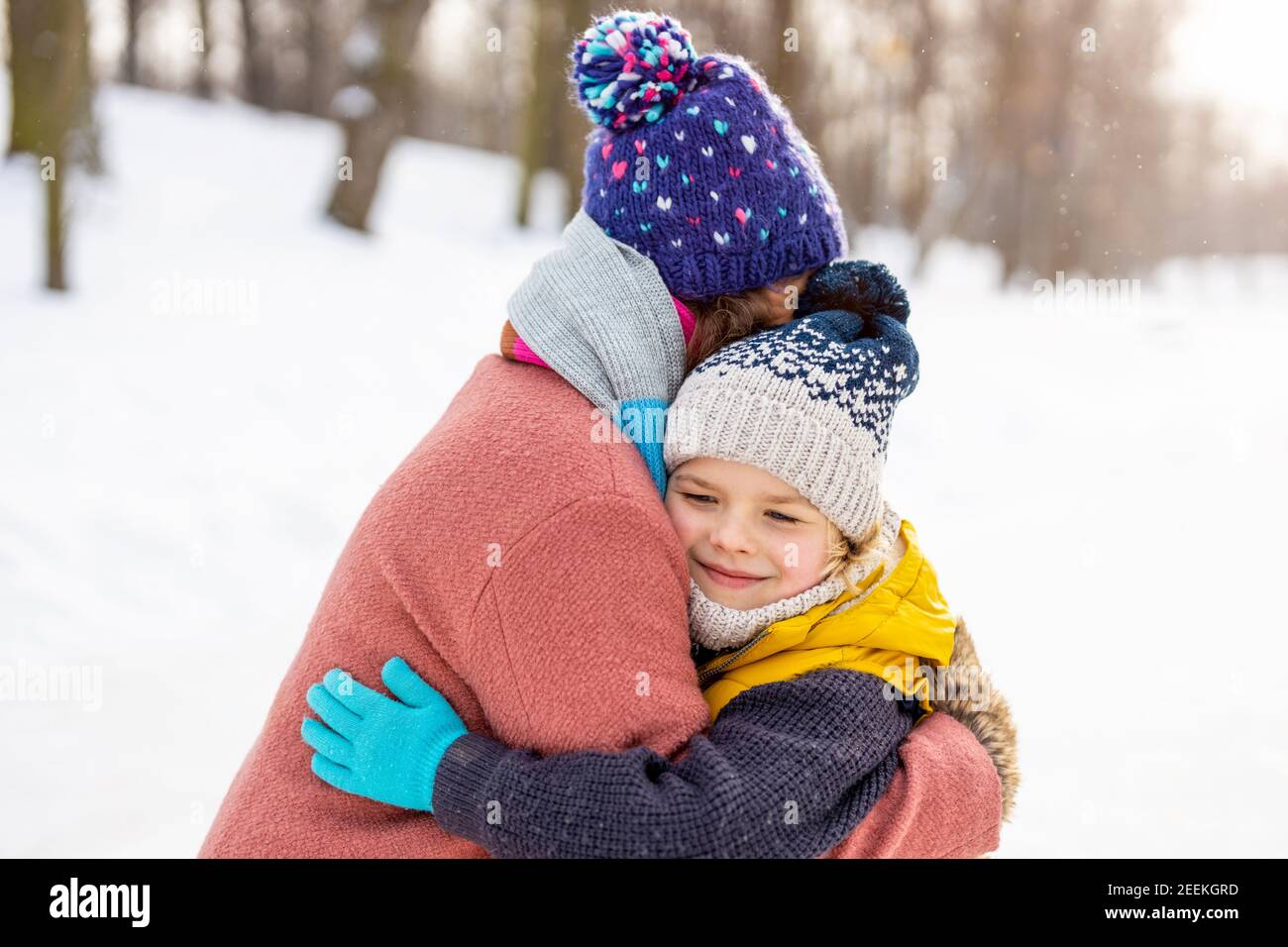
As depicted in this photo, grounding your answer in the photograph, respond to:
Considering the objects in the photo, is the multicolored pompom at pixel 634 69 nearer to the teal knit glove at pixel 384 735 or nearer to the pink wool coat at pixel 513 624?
the pink wool coat at pixel 513 624

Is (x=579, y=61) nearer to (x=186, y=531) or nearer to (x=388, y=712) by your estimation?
(x=388, y=712)

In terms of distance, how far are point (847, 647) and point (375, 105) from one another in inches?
373

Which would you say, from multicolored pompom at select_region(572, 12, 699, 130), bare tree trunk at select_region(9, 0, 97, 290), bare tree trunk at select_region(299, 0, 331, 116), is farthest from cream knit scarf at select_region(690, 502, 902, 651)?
bare tree trunk at select_region(299, 0, 331, 116)

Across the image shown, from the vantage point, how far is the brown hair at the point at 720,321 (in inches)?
83.7

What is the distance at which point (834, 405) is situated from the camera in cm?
198

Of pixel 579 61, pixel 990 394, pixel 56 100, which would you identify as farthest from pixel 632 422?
pixel 990 394

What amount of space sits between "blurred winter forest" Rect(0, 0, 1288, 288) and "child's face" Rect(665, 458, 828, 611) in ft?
8.41

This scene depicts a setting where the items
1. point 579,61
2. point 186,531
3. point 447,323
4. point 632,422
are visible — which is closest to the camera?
point 632,422

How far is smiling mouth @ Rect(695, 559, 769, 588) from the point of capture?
2.02 metres

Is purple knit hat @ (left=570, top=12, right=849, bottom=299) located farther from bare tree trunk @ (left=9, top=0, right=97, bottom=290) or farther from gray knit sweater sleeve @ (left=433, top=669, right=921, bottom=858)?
bare tree trunk @ (left=9, top=0, right=97, bottom=290)

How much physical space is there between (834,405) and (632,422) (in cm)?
33

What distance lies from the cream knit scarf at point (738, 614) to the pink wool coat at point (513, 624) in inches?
7.5

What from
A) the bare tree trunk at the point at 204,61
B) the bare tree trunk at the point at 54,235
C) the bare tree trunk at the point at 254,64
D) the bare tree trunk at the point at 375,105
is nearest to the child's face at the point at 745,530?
the bare tree trunk at the point at 54,235

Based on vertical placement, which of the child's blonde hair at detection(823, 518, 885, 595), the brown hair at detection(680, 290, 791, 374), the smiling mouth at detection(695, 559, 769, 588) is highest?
the brown hair at detection(680, 290, 791, 374)
